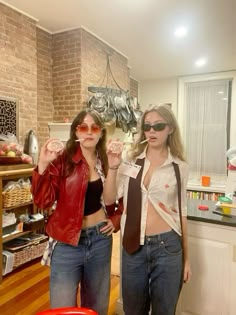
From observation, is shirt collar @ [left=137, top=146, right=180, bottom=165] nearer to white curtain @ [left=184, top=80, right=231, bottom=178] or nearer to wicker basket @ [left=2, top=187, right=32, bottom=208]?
wicker basket @ [left=2, top=187, right=32, bottom=208]

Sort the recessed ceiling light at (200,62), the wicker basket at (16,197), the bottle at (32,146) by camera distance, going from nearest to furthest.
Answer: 1. the wicker basket at (16,197)
2. the bottle at (32,146)
3. the recessed ceiling light at (200,62)

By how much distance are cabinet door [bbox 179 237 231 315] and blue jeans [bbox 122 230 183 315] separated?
0.43 metres

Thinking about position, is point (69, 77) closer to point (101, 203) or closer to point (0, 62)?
point (0, 62)

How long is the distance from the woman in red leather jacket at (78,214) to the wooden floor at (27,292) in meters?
0.94

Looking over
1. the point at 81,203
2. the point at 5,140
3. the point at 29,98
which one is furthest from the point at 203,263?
the point at 29,98

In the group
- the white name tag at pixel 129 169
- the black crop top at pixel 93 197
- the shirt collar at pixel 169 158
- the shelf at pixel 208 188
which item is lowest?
the shelf at pixel 208 188

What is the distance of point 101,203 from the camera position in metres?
1.37

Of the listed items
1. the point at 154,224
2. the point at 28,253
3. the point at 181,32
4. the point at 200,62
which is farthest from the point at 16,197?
the point at 200,62

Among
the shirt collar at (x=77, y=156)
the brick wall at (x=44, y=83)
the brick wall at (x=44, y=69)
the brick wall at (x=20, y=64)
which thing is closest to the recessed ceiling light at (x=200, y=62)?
the brick wall at (x=44, y=69)

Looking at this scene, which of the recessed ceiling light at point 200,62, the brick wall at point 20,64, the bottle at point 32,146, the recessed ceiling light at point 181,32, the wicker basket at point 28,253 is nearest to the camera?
the wicker basket at point 28,253

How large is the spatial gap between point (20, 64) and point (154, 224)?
103 inches

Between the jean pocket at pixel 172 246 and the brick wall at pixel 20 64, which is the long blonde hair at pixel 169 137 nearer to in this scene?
the jean pocket at pixel 172 246

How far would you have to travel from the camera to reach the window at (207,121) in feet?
18.5

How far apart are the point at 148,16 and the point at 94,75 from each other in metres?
1.11
